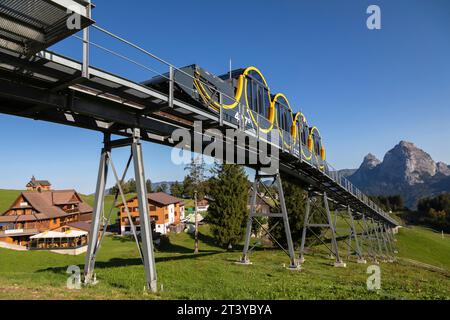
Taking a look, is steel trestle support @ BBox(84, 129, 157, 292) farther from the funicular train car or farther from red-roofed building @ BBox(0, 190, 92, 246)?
red-roofed building @ BBox(0, 190, 92, 246)

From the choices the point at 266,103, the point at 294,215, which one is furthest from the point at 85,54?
the point at 294,215

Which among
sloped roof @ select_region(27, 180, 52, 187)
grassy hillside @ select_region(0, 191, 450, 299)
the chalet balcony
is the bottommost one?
the chalet balcony

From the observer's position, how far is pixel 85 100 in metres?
8.87

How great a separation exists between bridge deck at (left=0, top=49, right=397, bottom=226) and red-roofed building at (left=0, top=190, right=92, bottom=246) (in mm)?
38186

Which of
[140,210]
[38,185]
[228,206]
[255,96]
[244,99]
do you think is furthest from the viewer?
[38,185]

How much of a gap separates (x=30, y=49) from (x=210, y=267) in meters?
13.2

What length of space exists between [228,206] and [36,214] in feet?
94.9

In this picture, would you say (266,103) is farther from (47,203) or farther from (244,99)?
(47,203)

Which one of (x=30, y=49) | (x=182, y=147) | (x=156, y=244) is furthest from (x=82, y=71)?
(x=156, y=244)

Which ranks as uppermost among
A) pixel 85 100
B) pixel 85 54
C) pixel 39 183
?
pixel 85 54

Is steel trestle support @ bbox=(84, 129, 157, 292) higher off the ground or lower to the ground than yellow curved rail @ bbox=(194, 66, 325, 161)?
lower

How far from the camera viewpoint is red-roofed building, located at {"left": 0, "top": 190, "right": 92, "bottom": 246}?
4206 cm

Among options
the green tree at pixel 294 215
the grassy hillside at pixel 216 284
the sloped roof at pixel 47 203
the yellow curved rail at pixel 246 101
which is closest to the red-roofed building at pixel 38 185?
the sloped roof at pixel 47 203

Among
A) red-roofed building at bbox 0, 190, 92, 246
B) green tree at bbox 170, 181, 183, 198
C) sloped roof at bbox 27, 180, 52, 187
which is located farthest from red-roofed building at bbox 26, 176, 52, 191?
green tree at bbox 170, 181, 183, 198
